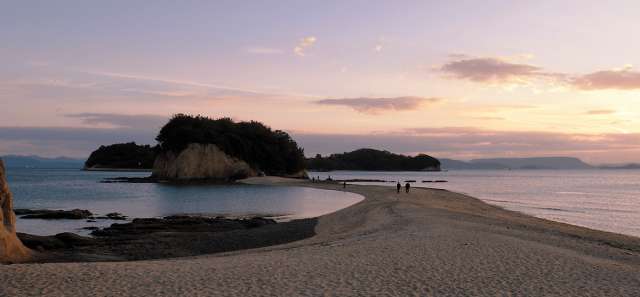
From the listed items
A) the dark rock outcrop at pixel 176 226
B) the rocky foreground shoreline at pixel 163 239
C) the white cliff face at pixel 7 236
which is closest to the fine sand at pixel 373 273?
the white cliff face at pixel 7 236

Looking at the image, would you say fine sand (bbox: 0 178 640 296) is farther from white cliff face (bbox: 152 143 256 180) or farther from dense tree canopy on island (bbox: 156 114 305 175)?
dense tree canopy on island (bbox: 156 114 305 175)

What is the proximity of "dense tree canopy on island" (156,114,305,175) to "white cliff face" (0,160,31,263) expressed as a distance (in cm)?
8259

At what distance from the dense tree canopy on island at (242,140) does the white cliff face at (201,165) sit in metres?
1.24

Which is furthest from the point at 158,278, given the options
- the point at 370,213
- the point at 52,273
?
the point at 370,213

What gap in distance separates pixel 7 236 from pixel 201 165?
8483 centimetres

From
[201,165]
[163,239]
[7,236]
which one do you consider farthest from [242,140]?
[7,236]

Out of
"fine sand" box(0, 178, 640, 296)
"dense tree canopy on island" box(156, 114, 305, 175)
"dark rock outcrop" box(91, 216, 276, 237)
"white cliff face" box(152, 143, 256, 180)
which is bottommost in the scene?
"dark rock outcrop" box(91, 216, 276, 237)

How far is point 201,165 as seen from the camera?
9894 centimetres

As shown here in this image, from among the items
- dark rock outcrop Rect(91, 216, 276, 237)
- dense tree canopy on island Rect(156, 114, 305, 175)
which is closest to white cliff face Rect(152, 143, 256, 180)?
dense tree canopy on island Rect(156, 114, 305, 175)

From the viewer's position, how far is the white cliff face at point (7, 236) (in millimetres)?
14875

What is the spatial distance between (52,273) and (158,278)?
8.08ft

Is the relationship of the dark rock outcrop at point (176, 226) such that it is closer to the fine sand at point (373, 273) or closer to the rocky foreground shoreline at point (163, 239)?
the rocky foreground shoreline at point (163, 239)

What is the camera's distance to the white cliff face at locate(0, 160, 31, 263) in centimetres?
1488

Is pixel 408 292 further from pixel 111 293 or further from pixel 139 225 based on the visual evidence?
pixel 139 225
